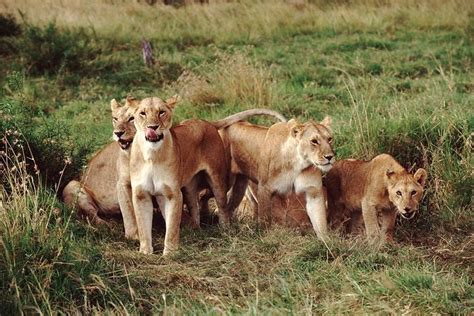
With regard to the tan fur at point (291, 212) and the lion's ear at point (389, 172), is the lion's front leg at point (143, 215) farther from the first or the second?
the lion's ear at point (389, 172)

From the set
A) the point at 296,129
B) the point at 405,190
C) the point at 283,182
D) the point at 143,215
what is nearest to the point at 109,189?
the point at 143,215

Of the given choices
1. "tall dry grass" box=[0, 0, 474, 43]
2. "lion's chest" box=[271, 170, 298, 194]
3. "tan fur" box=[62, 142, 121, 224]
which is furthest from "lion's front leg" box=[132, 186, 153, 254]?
"tall dry grass" box=[0, 0, 474, 43]

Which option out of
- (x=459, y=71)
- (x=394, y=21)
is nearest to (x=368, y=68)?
(x=459, y=71)

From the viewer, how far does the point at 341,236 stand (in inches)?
237

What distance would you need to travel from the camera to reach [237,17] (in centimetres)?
1432

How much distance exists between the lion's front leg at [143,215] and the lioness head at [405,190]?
156cm

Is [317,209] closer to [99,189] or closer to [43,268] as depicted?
[99,189]

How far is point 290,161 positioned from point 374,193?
0.61 meters

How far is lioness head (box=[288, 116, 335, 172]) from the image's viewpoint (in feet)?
18.9

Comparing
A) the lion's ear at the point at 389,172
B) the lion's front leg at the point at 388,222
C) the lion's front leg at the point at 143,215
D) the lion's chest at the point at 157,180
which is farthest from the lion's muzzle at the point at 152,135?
the lion's front leg at the point at 388,222

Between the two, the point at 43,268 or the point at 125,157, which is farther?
the point at 125,157

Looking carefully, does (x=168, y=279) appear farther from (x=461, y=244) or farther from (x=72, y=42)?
(x=72, y=42)

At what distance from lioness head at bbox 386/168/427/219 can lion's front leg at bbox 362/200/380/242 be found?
0.18 metres

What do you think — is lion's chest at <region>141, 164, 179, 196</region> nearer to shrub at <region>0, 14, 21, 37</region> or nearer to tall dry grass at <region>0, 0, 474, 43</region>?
tall dry grass at <region>0, 0, 474, 43</region>
